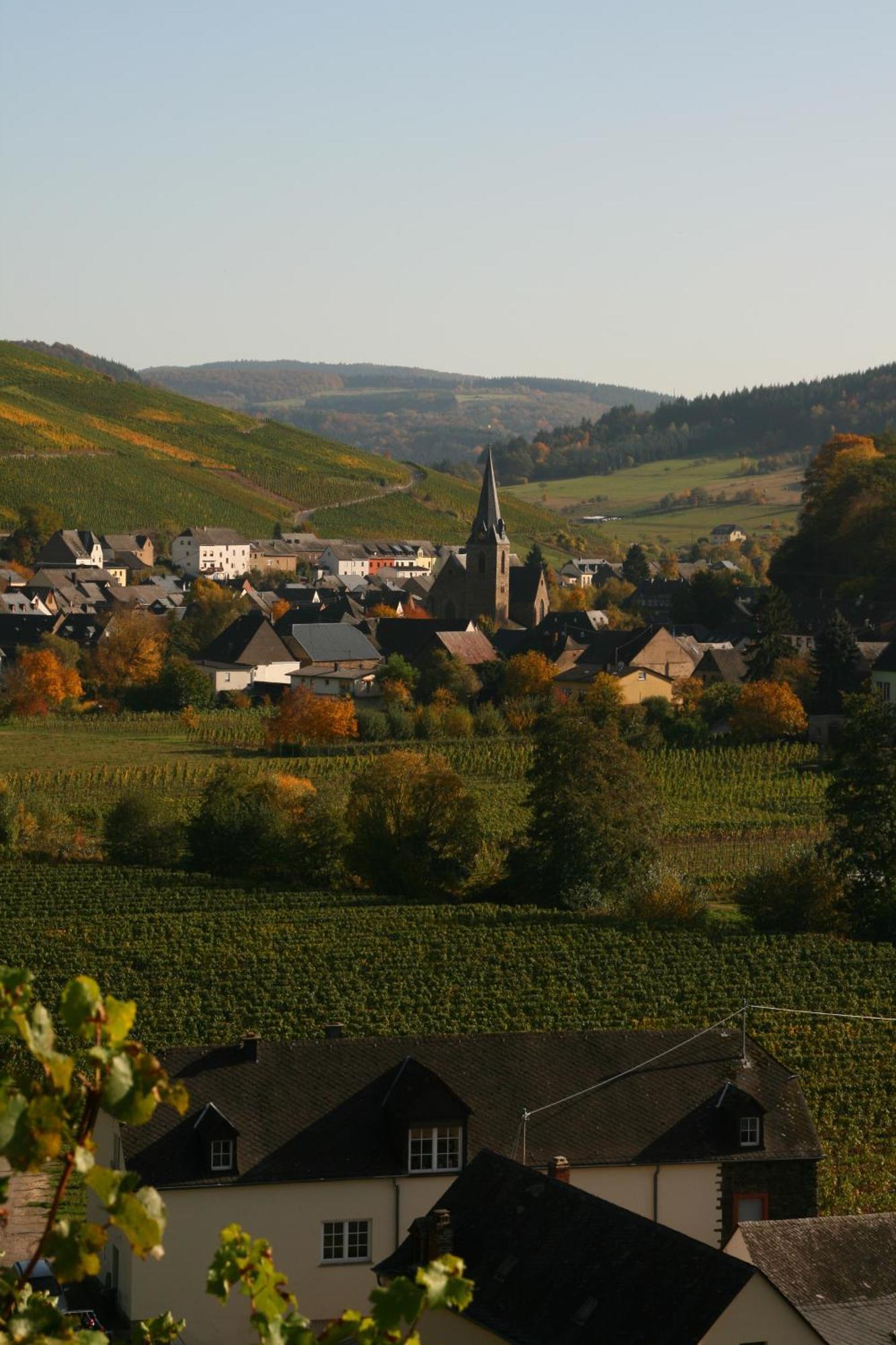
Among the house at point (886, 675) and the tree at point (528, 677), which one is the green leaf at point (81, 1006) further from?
the tree at point (528, 677)

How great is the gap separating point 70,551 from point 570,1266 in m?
116

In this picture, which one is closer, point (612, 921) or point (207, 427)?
point (612, 921)

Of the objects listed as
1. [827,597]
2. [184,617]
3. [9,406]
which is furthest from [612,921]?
[9,406]

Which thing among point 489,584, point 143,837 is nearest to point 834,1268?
point 143,837

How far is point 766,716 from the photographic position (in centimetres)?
7550

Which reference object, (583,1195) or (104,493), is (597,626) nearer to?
(104,493)

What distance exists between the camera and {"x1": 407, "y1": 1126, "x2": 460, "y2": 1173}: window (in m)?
23.0

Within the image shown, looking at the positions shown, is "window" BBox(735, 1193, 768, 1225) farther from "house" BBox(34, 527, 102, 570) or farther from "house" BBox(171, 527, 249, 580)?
"house" BBox(171, 527, 249, 580)

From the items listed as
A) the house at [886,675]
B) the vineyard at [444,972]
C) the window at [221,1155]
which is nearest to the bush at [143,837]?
the vineyard at [444,972]

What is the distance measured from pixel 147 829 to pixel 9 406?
405 ft

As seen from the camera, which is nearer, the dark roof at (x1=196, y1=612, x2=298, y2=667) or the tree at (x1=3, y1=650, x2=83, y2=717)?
the tree at (x1=3, y1=650, x2=83, y2=717)

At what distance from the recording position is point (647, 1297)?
54.4 ft

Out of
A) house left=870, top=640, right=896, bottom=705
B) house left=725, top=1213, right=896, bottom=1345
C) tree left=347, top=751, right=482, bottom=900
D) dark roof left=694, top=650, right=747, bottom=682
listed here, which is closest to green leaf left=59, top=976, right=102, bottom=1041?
house left=725, top=1213, right=896, bottom=1345

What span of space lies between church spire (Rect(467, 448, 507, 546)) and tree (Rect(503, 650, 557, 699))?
1596 cm
